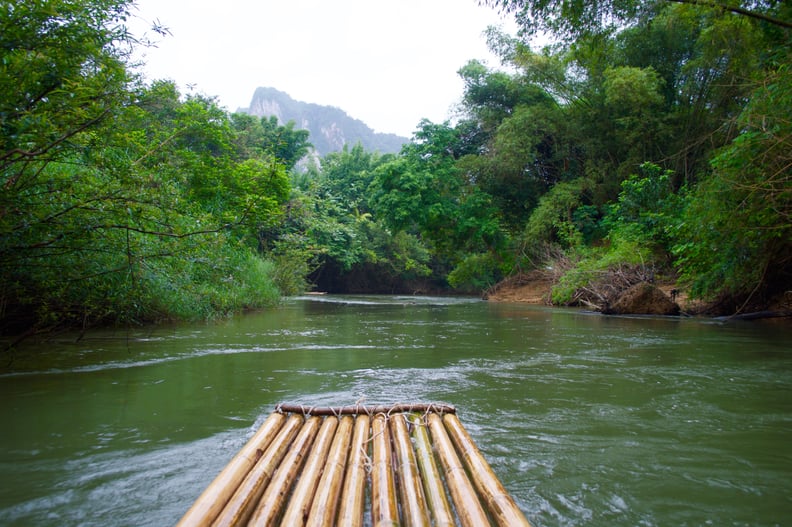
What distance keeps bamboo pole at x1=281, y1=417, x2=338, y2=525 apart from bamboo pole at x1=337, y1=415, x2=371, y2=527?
122 millimetres

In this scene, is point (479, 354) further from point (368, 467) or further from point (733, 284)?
point (733, 284)

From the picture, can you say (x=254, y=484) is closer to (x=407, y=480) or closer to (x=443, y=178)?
(x=407, y=480)

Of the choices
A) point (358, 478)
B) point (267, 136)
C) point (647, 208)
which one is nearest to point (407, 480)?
point (358, 478)

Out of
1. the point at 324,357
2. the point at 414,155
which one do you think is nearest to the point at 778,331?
the point at 324,357

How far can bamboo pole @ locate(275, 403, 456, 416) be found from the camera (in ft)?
9.44

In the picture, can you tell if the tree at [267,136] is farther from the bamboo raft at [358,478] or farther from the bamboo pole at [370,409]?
the bamboo raft at [358,478]

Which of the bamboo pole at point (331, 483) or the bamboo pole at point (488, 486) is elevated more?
the bamboo pole at point (488, 486)

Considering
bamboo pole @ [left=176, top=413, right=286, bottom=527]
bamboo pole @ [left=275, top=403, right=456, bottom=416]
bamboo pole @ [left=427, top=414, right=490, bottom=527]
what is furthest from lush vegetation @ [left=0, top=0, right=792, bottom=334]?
bamboo pole @ [left=427, top=414, right=490, bottom=527]

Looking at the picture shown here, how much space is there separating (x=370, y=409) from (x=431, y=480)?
962mm

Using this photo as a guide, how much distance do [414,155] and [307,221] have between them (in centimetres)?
605

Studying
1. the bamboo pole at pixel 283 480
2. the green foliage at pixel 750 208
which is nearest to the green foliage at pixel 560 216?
the green foliage at pixel 750 208

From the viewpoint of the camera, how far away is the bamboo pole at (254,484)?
5.56 ft

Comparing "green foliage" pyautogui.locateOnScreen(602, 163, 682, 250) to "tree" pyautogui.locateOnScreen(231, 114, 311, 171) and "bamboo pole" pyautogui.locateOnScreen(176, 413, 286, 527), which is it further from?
"tree" pyautogui.locateOnScreen(231, 114, 311, 171)

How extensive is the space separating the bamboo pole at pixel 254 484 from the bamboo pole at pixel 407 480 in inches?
21.5
